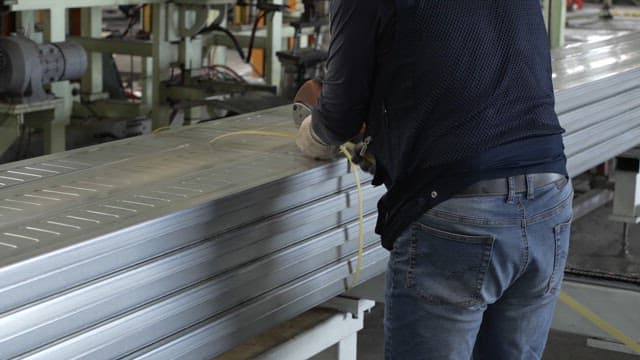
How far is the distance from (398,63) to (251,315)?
1.59ft

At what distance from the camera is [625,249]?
5.82 meters

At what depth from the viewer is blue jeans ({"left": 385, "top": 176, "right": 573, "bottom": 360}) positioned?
160 centimetres

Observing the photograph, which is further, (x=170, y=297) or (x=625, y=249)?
(x=625, y=249)

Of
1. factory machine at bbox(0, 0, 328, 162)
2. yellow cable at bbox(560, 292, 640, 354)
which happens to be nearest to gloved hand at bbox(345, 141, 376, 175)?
yellow cable at bbox(560, 292, 640, 354)

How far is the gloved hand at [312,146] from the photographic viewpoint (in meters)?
1.88

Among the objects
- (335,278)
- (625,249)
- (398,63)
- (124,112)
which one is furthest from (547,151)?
(124,112)

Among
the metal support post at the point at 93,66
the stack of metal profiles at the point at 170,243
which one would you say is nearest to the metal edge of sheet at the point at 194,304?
the stack of metal profiles at the point at 170,243

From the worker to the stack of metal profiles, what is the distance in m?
0.21

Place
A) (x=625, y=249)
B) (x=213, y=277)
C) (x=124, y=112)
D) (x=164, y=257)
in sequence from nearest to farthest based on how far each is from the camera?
1. (x=164, y=257)
2. (x=213, y=277)
3. (x=625, y=249)
4. (x=124, y=112)

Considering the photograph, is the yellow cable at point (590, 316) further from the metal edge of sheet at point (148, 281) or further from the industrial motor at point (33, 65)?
the industrial motor at point (33, 65)

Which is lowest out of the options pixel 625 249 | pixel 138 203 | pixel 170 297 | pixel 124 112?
pixel 625 249

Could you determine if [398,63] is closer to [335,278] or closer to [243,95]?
[335,278]

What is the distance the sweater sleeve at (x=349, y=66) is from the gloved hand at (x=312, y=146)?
0.12 m

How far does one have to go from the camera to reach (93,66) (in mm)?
6531
